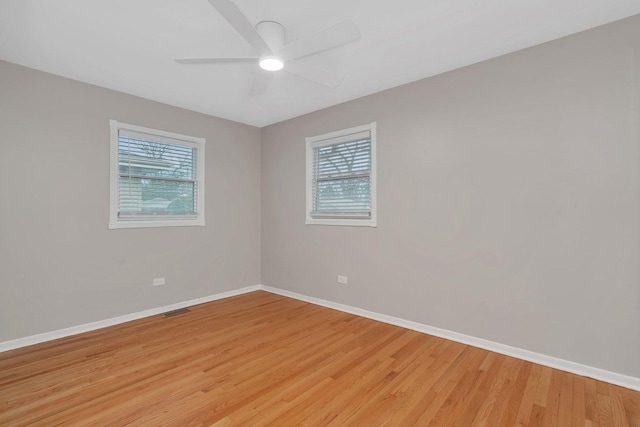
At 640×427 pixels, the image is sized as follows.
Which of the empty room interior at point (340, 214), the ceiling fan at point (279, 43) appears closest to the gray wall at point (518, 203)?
the empty room interior at point (340, 214)

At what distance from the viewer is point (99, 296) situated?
3281 mm

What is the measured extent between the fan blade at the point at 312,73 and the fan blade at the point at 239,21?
250 mm

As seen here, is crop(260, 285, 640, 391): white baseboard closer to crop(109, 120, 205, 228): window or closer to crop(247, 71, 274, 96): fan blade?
crop(109, 120, 205, 228): window

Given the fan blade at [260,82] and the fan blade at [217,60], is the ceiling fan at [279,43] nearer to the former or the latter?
the fan blade at [217,60]

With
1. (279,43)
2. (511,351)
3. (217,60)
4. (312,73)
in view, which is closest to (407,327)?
(511,351)

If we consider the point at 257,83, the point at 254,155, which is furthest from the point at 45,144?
the point at 254,155

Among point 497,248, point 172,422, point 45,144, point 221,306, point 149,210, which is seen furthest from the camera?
point 221,306

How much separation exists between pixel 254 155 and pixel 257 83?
1858 millimetres

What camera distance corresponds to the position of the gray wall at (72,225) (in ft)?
9.15

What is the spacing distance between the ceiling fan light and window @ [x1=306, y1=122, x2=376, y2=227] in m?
1.57

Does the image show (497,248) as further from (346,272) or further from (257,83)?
(257,83)

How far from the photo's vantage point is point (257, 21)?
2164mm

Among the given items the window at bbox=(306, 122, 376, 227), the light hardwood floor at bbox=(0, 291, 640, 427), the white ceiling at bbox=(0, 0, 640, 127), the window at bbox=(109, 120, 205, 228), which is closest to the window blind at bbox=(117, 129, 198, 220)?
the window at bbox=(109, 120, 205, 228)

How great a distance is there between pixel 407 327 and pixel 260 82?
3.03m
